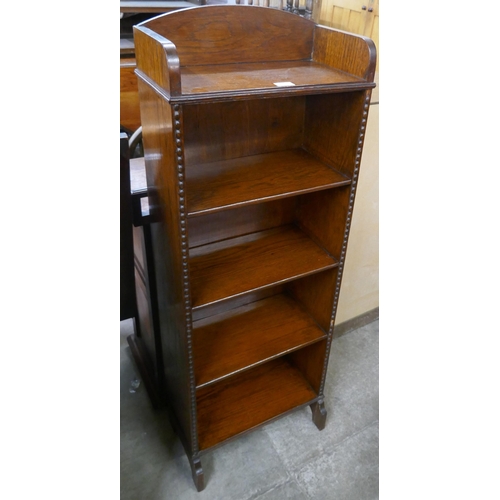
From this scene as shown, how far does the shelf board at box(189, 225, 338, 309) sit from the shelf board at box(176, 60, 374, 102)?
544 mm

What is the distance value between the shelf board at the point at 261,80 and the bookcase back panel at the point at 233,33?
2cm

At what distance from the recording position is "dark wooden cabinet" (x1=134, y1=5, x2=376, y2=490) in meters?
1.04

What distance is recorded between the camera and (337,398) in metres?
1.92

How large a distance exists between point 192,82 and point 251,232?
62 cm

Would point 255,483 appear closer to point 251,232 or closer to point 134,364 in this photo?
point 134,364

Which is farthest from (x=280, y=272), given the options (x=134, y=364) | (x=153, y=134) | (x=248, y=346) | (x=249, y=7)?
(x=134, y=364)

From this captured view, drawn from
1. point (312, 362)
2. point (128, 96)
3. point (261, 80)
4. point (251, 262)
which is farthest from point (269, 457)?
point (128, 96)

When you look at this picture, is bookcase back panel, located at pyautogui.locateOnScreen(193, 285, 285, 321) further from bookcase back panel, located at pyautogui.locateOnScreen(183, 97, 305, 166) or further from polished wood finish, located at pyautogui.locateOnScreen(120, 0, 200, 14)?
polished wood finish, located at pyautogui.locateOnScreen(120, 0, 200, 14)

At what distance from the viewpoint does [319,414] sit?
1742mm

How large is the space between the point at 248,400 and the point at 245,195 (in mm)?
889

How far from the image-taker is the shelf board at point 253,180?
A: 1117 millimetres

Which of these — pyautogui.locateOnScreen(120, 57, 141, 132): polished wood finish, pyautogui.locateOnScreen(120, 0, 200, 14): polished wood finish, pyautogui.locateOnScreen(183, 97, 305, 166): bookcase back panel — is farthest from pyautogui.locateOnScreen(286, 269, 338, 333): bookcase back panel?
pyautogui.locateOnScreen(120, 0, 200, 14): polished wood finish

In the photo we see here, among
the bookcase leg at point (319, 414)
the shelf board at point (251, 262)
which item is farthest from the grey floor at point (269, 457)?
the shelf board at point (251, 262)

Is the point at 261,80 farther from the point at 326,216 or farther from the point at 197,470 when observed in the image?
the point at 197,470
